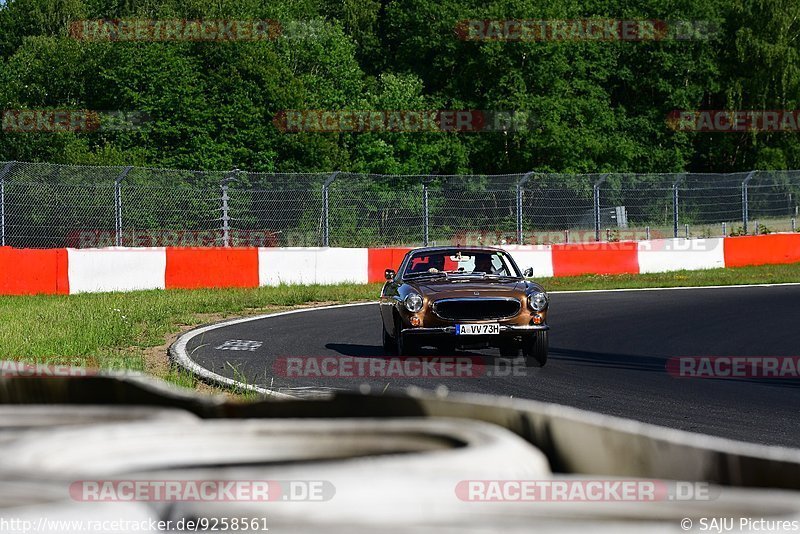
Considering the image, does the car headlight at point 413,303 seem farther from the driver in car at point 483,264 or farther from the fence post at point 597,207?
the fence post at point 597,207

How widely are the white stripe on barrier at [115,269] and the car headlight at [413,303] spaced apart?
995 centimetres

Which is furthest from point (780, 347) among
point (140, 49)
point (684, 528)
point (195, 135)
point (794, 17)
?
point (794, 17)

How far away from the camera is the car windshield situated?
12609 mm

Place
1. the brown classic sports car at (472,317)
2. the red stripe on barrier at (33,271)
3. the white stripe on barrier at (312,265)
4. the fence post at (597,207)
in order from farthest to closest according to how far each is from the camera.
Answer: the fence post at (597,207) → the white stripe on barrier at (312,265) → the red stripe on barrier at (33,271) → the brown classic sports car at (472,317)

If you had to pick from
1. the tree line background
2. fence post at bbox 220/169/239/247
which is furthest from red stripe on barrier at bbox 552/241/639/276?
the tree line background

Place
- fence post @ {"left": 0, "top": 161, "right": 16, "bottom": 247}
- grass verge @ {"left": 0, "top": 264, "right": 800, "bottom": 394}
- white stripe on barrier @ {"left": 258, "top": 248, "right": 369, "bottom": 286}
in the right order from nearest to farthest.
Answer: grass verge @ {"left": 0, "top": 264, "right": 800, "bottom": 394} → fence post @ {"left": 0, "top": 161, "right": 16, "bottom": 247} → white stripe on barrier @ {"left": 258, "top": 248, "right": 369, "bottom": 286}

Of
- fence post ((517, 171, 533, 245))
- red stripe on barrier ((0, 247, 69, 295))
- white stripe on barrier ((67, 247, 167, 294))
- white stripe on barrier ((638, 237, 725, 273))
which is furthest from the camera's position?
white stripe on barrier ((638, 237, 725, 273))

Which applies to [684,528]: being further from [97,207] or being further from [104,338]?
[97,207]

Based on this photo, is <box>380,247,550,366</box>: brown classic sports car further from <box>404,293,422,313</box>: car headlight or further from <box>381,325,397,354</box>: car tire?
<box>381,325,397,354</box>: car tire

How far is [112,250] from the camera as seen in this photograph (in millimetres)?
20219

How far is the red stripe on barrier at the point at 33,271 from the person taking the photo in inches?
738

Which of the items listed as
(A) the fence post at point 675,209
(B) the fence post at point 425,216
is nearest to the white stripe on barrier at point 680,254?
(A) the fence post at point 675,209

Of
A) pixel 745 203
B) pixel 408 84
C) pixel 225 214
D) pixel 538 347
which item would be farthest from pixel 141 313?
pixel 408 84

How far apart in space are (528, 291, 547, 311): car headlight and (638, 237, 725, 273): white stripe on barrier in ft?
52.2
